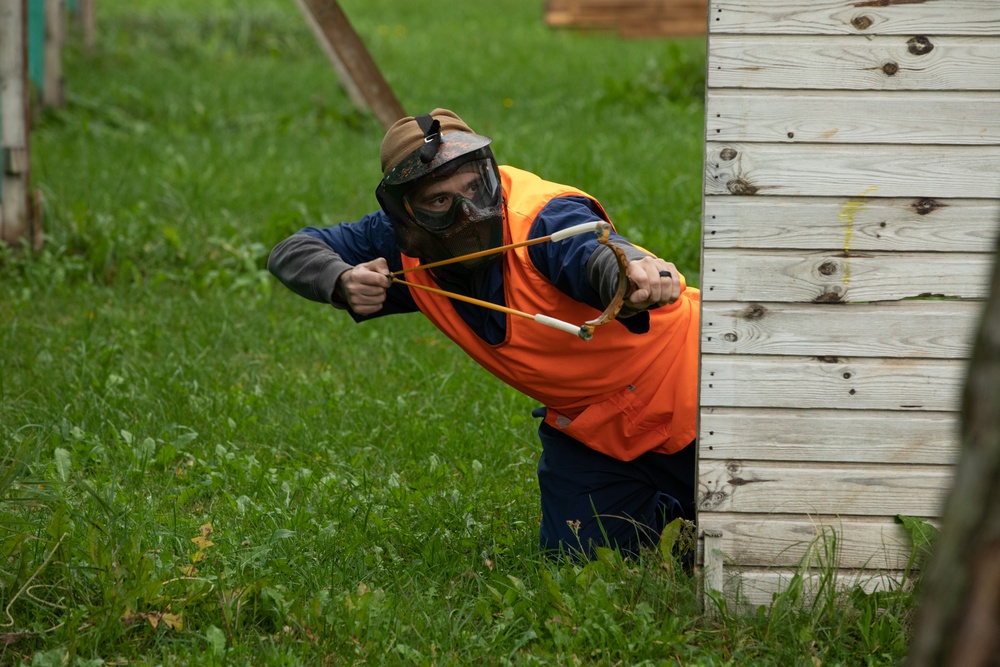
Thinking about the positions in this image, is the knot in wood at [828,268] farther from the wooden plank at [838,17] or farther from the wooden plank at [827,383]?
the wooden plank at [838,17]

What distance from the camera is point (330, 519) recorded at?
371 cm

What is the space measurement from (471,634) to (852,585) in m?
1.03

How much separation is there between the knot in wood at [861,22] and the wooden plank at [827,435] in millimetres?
978

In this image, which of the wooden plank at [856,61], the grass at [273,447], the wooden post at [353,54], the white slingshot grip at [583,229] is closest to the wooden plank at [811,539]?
the grass at [273,447]

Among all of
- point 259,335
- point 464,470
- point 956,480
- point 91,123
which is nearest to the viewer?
point 956,480

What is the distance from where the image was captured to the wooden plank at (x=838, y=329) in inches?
118

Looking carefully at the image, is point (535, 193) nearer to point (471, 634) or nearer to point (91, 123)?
point (471, 634)

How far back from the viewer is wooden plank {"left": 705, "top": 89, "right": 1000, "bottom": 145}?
2.89 metres

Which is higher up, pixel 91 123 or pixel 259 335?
pixel 91 123

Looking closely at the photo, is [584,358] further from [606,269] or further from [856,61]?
[856,61]

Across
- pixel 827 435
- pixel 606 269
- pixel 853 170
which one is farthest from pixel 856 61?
pixel 827 435

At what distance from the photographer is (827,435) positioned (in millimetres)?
3057

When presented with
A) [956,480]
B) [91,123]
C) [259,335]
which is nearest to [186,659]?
[956,480]

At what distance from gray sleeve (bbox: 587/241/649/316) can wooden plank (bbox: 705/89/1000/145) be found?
36cm
